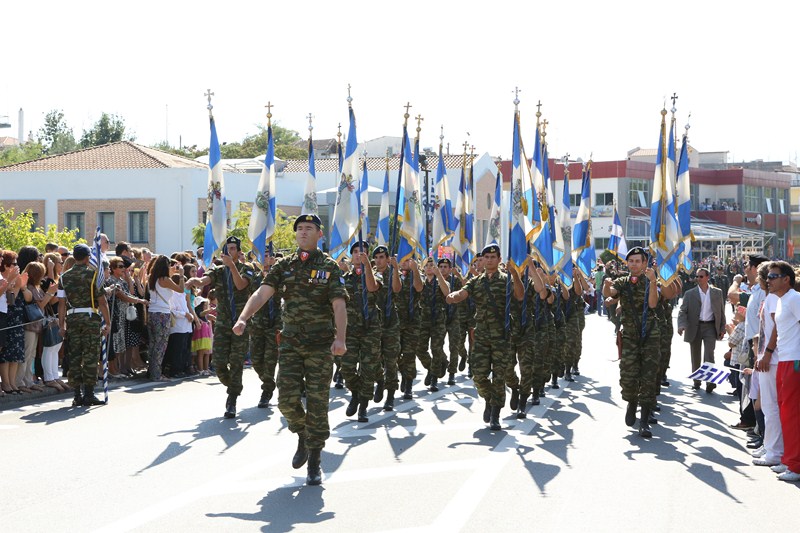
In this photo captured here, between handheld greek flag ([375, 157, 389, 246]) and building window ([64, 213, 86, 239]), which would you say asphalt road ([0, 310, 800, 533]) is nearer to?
handheld greek flag ([375, 157, 389, 246])

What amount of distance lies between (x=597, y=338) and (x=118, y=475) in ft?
69.0

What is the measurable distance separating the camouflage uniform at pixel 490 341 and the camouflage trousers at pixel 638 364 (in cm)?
132

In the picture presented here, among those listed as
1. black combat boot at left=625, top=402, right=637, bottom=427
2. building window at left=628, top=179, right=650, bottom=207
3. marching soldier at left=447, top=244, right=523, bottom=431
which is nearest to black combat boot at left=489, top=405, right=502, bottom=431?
marching soldier at left=447, top=244, right=523, bottom=431

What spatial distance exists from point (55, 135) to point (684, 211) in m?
93.3

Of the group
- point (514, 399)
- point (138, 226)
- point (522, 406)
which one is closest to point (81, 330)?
point (514, 399)

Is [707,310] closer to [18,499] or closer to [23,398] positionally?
[23,398]

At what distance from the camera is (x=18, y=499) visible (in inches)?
290

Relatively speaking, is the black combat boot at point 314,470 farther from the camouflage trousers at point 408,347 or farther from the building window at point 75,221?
the building window at point 75,221

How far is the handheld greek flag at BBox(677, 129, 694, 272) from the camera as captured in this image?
1482cm

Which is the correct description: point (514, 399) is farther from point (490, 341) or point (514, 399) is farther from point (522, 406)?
point (490, 341)

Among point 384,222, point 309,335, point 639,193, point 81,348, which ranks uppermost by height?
point 639,193

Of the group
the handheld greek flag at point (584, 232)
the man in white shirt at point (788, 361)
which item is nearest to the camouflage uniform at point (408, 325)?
the man in white shirt at point (788, 361)

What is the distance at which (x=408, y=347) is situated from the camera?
1370 cm

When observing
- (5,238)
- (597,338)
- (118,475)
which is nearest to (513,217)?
(118,475)
